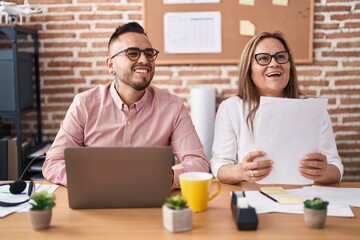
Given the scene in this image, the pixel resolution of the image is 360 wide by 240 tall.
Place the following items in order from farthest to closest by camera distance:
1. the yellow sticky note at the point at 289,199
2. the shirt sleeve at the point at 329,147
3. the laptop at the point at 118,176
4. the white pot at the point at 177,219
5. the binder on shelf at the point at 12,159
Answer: the binder on shelf at the point at 12,159
the shirt sleeve at the point at 329,147
the yellow sticky note at the point at 289,199
the laptop at the point at 118,176
the white pot at the point at 177,219

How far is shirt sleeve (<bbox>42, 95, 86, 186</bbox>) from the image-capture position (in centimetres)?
163

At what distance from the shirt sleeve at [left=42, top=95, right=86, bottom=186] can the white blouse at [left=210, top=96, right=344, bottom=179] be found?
2.00ft

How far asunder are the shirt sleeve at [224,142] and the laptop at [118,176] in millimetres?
525

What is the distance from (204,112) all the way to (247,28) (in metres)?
0.64

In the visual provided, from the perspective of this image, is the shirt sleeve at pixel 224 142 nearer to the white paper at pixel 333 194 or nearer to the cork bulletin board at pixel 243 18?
the white paper at pixel 333 194

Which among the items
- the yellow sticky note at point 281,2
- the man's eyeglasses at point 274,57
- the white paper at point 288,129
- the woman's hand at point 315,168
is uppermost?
the yellow sticky note at point 281,2

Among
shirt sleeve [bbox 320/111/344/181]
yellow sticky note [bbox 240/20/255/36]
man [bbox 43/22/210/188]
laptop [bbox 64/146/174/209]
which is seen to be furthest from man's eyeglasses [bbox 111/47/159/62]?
yellow sticky note [bbox 240/20/255/36]

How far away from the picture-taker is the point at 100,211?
4.21ft

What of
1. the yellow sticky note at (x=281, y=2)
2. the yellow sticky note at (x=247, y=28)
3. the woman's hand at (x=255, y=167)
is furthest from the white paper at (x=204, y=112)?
the woman's hand at (x=255, y=167)

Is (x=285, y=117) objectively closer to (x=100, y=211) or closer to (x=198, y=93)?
(x=100, y=211)

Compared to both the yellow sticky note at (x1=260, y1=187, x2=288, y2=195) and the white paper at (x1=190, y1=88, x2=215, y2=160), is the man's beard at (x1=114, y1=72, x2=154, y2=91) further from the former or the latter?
the white paper at (x1=190, y1=88, x2=215, y2=160)

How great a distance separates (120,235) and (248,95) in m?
Result: 1.08

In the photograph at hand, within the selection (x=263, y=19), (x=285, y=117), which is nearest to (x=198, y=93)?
(x=263, y=19)

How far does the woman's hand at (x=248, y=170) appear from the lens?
143 cm
